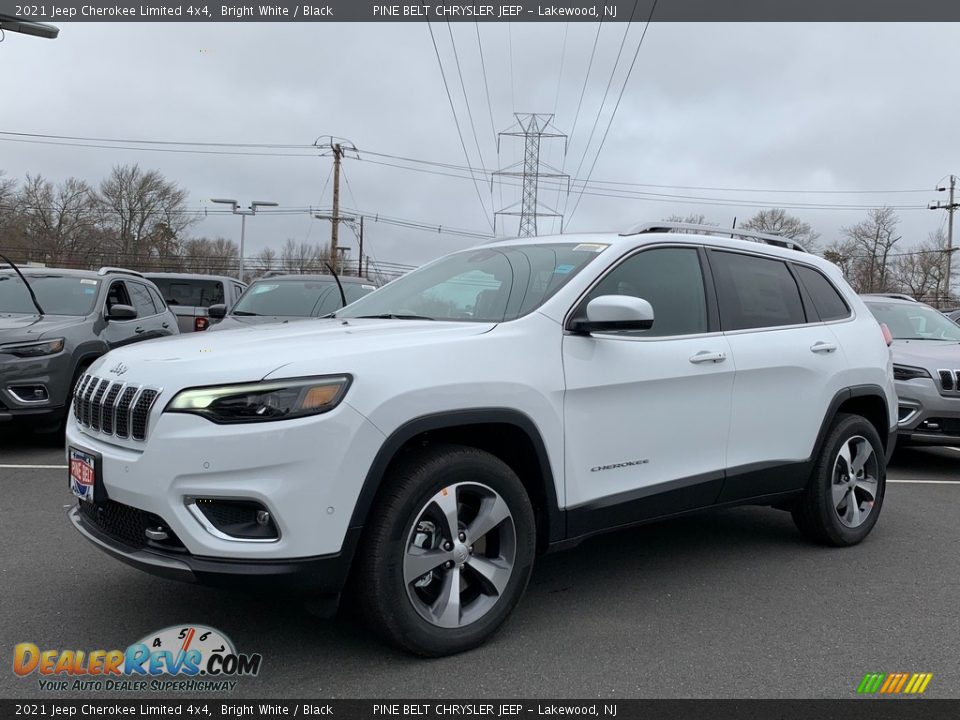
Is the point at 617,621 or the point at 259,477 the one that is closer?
the point at 259,477

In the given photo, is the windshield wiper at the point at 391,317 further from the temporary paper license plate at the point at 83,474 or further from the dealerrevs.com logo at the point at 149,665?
the dealerrevs.com logo at the point at 149,665


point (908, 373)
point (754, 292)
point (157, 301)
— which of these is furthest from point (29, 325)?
point (908, 373)

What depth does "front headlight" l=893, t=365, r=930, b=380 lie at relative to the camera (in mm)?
7250

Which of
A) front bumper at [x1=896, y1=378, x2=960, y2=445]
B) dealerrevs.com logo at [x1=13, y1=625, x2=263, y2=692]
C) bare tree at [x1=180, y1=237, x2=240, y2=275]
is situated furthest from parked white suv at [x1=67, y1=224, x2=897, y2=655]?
bare tree at [x1=180, y1=237, x2=240, y2=275]

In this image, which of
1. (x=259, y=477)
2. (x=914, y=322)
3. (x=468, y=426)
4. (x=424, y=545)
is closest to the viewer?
(x=259, y=477)

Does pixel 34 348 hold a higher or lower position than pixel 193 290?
lower

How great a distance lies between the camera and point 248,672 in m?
2.92

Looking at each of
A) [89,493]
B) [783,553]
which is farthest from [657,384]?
[89,493]

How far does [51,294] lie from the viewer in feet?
26.7

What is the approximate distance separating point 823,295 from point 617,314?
2.31 m

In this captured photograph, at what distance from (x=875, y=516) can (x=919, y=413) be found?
275 cm

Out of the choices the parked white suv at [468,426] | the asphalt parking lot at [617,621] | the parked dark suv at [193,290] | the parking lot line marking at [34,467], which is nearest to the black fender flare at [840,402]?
the parked white suv at [468,426]

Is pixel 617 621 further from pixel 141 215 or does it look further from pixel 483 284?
pixel 141 215
